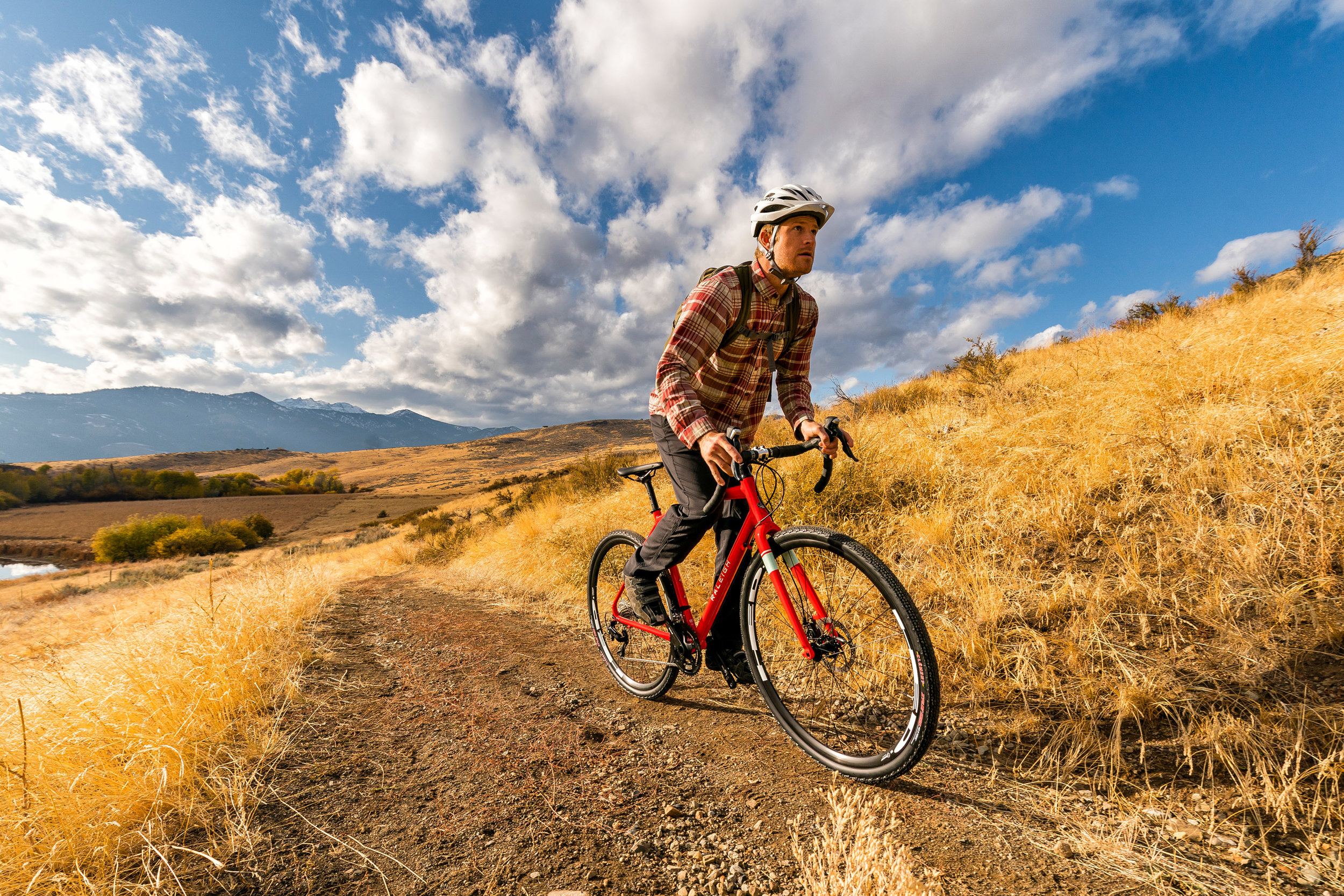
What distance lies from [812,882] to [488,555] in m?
9.71

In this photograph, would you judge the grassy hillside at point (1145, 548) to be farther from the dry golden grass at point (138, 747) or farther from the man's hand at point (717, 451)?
the dry golden grass at point (138, 747)

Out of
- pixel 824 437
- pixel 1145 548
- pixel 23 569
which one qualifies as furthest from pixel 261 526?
pixel 1145 548

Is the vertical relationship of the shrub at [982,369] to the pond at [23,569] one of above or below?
above

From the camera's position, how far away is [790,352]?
3146mm

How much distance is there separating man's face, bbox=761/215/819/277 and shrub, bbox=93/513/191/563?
51.0 metres

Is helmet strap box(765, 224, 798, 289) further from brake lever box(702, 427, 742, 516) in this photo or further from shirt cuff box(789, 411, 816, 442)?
brake lever box(702, 427, 742, 516)

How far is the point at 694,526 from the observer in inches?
117

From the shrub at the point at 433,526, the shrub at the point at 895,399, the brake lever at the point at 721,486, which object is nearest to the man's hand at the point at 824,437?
the brake lever at the point at 721,486

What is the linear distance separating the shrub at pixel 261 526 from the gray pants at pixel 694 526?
51894mm

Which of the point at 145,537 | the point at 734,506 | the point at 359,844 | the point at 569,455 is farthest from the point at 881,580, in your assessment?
the point at 569,455

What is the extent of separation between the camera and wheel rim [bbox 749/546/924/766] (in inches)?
94.2

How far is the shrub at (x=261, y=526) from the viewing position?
42.5 m

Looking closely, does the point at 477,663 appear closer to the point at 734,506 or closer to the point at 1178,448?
the point at 734,506

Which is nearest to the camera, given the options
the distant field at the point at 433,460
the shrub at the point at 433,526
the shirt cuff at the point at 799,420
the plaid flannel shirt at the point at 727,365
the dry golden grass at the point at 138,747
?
the dry golden grass at the point at 138,747
